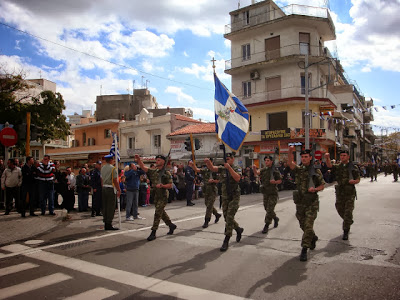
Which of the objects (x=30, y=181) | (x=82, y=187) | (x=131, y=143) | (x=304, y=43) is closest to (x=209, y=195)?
(x=82, y=187)

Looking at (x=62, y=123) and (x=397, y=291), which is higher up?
(x=62, y=123)

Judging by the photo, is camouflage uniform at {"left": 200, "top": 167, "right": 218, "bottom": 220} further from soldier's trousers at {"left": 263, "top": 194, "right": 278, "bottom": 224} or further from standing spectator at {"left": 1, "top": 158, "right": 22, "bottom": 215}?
standing spectator at {"left": 1, "top": 158, "right": 22, "bottom": 215}

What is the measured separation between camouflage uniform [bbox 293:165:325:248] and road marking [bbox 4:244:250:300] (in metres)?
2.24

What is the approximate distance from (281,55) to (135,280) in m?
29.6

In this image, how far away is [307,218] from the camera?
5742 mm

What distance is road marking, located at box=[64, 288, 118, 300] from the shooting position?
4.06m

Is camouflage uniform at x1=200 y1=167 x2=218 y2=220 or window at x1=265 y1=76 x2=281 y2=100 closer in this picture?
camouflage uniform at x1=200 y1=167 x2=218 y2=220

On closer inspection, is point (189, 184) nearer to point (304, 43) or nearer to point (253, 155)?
point (253, 155)

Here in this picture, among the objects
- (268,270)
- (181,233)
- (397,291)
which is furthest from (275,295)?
(181,233)

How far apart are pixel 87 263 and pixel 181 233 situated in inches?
109

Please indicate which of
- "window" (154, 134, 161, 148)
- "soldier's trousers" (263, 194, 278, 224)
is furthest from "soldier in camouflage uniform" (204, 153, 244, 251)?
"window" (154, 134, 161, 148)

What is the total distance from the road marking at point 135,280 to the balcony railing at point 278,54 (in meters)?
28.4

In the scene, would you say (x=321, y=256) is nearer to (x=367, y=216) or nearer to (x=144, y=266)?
(x=144, y=266)

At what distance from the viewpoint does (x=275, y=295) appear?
404 cm
